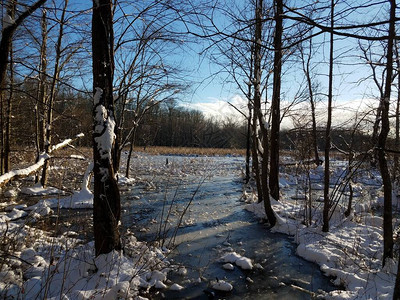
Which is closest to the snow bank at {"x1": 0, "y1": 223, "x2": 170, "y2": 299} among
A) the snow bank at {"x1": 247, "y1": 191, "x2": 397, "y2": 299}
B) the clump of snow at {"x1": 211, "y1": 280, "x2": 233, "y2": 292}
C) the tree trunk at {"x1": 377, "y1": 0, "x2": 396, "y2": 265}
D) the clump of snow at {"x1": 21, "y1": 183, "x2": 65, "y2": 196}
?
the clump of snow at {"x1": 211, "y1": 280, "x2": 233, "y2": 292}

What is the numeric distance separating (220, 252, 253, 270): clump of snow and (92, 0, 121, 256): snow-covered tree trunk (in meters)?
2.18

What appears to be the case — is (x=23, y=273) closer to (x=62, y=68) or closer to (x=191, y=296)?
(x=191, y=296)

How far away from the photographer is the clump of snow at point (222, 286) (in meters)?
3.86

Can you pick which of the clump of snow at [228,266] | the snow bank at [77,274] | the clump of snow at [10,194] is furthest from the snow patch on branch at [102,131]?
the clump of snow at [10,194]

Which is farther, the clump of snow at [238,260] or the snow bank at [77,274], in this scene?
the clump of snow at [238,260]

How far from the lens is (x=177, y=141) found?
2089 inches

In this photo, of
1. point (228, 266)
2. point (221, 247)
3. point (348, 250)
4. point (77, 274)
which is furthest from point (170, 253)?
point (348, 250)

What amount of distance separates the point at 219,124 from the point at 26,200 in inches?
2273

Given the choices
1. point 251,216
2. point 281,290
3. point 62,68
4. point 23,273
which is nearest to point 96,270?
point 23,273

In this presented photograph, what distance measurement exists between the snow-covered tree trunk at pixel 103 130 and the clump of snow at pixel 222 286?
165 cm

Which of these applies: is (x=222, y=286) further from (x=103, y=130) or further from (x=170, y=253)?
(x=103, y=130)

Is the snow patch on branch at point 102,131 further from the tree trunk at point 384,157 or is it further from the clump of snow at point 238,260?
the tree trunk at point 384,157

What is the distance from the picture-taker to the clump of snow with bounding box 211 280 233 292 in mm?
3863

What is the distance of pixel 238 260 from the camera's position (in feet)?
15.6
